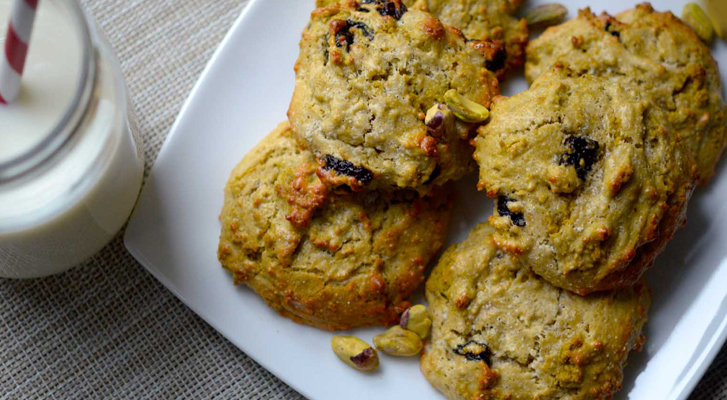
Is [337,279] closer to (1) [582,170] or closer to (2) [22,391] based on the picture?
(1) [582,170]

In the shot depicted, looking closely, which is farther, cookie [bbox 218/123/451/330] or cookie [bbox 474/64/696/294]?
cookie [bbox 218/123/451/330]

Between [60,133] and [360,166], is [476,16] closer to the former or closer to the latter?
[360,166]

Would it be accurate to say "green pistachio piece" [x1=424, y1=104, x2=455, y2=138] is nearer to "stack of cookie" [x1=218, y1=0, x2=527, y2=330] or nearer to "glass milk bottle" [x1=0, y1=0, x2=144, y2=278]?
"stack of cookie" [x1=218, y1=0, x2=527, y2=330]

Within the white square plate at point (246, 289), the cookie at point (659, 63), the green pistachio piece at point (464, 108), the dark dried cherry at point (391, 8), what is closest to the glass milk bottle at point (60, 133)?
the white square plate at point (246, 289)

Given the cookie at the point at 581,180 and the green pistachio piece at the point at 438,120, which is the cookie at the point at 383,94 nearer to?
the green pistachio piece at the point at 438,120

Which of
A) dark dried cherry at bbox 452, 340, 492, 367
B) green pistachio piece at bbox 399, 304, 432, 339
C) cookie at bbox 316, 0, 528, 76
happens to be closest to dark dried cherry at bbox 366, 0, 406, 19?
cookie at bbox 316, 0, 528, 76

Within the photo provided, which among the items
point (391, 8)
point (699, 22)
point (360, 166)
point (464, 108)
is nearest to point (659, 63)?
point (699, 22)

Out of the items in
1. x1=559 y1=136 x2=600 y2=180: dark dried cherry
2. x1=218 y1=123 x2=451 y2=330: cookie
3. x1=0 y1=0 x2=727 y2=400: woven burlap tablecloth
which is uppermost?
x1=559 y1=136 x2=600 y2=180: dark dried cherry

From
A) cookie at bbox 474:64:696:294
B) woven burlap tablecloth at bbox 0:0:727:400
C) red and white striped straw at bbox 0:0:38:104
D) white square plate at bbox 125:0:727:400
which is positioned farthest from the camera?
woven burlap tablecloth at bbox 0:0:727:400
